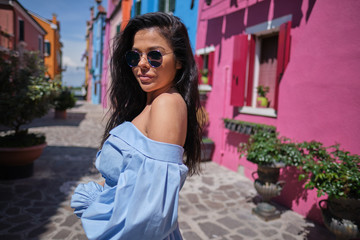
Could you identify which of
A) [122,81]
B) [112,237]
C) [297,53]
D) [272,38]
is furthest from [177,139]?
[272,38]

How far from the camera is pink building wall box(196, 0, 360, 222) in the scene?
312 centimetres

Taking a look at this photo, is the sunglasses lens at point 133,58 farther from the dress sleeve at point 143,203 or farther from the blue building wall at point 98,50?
the blue building wall at point 98,50

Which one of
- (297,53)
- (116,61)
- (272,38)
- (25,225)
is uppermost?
(272,38)

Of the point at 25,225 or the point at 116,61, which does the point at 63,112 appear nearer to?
the point at 25,225

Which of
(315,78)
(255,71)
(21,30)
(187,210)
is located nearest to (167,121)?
(187,210)

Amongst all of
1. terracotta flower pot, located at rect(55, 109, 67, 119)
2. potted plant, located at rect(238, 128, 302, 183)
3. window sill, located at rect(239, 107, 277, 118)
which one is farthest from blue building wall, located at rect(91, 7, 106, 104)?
potted plant, located at rect(238, 128, 302, 183)

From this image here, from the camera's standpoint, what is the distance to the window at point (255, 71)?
488 centimetres

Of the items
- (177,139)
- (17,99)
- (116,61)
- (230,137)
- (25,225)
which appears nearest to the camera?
(177,139)

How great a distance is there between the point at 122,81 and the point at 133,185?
85 cm

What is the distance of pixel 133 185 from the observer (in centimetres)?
87

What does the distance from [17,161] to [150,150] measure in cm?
473

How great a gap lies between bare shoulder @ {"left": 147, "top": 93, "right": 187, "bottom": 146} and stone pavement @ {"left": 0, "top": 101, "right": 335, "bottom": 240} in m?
2.51

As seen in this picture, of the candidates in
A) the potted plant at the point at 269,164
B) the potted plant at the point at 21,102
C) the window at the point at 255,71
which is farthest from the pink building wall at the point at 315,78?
the potted plant at the point at 21,102

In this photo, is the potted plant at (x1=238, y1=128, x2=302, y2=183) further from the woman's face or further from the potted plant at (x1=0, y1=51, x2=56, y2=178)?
the potted plant at (x1=0, y1=51, x2=56, y2=178)
